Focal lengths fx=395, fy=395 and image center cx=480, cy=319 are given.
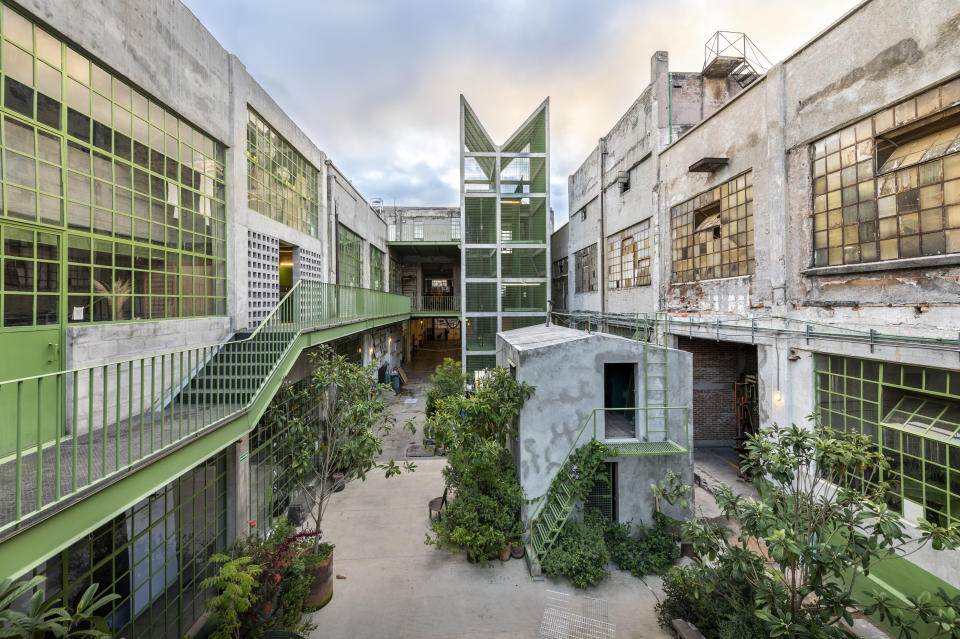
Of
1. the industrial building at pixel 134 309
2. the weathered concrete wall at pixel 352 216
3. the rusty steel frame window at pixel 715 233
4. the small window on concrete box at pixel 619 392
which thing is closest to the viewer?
the industrial building at pixel 134 309

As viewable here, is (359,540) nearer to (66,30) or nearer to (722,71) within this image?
(66,30)

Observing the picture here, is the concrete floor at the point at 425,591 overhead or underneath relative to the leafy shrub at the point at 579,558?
underneath

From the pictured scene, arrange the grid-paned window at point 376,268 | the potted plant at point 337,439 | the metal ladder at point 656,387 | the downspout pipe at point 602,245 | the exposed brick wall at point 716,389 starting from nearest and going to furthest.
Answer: the potted plant at point 337,439, the metal ladder at point 656,387, the exposed brick wall at point 716,389, the downspout pipe at point 602,245, the grid-paned window at point 376,268

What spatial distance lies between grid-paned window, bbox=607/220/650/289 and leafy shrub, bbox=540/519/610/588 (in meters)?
9.91

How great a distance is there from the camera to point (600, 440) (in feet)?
26.7

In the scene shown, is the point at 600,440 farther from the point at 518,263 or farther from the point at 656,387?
the point at 518,263

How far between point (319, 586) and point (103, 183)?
7086 millimetres

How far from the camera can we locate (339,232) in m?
15.1

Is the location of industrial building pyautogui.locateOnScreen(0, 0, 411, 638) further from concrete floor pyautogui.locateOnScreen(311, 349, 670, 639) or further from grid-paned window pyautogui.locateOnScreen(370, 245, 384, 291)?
grid-paned window pyautogui.locateOnScreen(370, 245, 384, 291)

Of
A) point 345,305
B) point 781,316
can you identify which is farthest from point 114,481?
point 781,316

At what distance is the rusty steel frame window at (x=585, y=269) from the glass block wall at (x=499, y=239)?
79.3 inches

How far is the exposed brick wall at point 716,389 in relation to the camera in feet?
45.2

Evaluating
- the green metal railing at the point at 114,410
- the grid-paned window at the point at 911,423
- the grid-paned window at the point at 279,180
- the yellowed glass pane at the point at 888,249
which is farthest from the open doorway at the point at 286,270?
the grid-paned window at the point at 911,423

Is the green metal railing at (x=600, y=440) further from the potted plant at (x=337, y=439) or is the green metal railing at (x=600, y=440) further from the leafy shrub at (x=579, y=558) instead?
the potted plant at (x=337, y=439)
